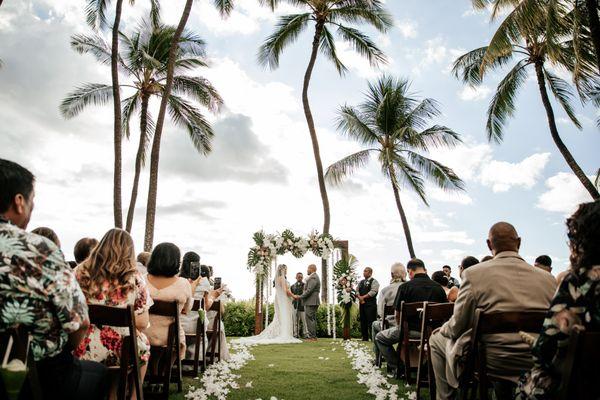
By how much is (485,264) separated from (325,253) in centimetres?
1149

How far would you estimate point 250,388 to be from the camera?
628 cm

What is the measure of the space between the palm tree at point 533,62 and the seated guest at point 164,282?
10.0m

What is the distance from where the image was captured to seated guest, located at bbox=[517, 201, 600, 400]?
2.35 metres

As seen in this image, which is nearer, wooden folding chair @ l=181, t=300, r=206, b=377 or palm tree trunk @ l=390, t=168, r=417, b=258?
wooden folding chair @ l=181, t=300, r=206, b=377

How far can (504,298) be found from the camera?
388 centimetres

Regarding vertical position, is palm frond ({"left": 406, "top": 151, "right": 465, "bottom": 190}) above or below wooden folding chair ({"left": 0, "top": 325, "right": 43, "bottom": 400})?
above

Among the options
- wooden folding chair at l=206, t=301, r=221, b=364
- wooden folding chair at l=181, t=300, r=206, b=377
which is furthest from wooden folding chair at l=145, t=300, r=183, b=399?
wooden folding chair at l=206, t=301, r=221, b=364

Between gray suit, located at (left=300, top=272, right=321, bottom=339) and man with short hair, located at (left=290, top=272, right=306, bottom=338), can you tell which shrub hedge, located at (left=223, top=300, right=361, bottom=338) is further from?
gray suit, located at (left=300, top=272, right=321, bottom=339)

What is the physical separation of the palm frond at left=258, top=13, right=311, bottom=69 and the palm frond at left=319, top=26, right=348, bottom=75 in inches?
42.2

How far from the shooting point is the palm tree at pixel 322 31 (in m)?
21.0

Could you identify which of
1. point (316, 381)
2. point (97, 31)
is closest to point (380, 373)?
point (316, 381)

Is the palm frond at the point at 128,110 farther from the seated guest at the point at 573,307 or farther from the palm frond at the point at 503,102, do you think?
the seated guest at the point at 573,307

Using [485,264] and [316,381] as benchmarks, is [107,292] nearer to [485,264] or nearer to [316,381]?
→ [485,264]

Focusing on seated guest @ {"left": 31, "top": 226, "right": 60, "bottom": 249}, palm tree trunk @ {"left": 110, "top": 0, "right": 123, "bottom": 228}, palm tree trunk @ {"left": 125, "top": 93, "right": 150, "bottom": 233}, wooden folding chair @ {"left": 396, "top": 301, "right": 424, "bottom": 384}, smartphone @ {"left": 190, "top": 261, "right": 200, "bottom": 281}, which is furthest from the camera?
palm tree trunk @ {"left": 125, "top": 93, "right": 150, "bottom": 233}
